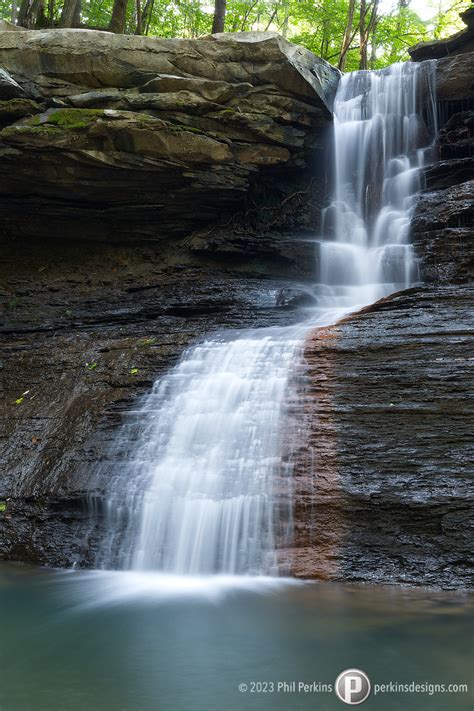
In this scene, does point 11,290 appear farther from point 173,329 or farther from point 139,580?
point 139,580

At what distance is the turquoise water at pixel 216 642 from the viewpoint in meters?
3.49

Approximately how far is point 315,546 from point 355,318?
131 inches

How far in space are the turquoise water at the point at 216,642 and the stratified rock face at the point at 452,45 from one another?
1255cm

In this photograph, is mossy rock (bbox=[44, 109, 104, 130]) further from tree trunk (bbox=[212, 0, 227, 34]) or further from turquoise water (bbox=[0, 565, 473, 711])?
turquoise water (bbox=[0, 565, 473, 711])

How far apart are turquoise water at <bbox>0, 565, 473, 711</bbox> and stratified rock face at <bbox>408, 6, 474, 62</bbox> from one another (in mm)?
12550

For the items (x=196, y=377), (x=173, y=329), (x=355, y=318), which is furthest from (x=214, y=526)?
(x=173, y=329)

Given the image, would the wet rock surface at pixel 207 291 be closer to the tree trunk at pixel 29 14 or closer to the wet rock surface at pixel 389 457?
the wet rock surface at pixel 389 457

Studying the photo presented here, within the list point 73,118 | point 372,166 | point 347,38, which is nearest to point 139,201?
point 73,118

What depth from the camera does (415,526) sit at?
5.32 meters

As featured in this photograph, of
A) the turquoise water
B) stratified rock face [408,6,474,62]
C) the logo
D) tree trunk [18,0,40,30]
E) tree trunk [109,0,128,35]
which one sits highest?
tree trunk [18,0,40,30]

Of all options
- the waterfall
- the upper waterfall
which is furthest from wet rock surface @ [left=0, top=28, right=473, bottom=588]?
the upper waterfall

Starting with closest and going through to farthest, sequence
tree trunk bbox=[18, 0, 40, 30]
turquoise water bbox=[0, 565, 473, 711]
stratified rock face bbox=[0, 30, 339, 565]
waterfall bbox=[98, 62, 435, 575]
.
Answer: turquoise water bbox=[0, 565, 473, 711] → waterfall bbox=[98, 62, 435, 575] → stratified rock face bbox=[0, 30, 339, 565] → tree trunk bbox=[18, 0, 40, 30]

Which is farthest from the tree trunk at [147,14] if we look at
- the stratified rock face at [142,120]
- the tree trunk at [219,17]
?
the stratified rock face at [142,120]

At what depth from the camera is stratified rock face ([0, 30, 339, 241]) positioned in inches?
404
